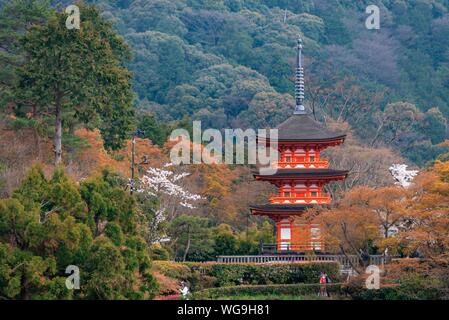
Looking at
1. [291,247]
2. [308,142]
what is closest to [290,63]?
[308,142]

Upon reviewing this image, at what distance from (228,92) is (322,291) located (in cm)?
4926

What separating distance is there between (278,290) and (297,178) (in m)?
6.99

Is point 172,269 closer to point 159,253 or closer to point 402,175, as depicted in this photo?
point 159,253

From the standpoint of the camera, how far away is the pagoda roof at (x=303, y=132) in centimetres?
5131

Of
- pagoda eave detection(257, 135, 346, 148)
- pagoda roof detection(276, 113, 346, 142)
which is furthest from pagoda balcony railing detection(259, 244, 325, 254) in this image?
pagoda roof detection(276, 113, 346, 142)

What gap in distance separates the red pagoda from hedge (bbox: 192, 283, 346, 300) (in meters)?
4.01

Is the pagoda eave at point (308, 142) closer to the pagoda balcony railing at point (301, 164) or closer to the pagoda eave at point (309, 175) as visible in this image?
the pagoda balcony railing at point (301, 164)

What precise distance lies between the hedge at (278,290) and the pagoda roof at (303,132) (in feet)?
25.7

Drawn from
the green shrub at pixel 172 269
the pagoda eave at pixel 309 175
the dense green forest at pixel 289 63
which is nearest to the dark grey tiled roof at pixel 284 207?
the pagoda eave at pixel 309 175

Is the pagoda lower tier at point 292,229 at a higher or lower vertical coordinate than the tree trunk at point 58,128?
lower

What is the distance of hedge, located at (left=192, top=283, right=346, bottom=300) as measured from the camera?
4436cm

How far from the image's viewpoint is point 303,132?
51.9m
